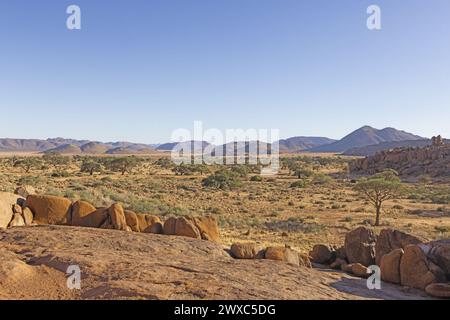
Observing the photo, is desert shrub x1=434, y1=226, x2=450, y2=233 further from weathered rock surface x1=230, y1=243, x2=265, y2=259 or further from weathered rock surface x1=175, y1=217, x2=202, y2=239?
weathered rock surface x1=175, y1=217, x2=202, y2=239

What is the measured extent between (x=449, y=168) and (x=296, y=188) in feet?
82.5

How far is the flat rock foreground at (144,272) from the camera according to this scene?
6.62m

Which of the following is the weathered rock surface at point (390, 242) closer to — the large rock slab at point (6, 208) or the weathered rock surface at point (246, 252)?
the weathered rock surface at point (246, 252)

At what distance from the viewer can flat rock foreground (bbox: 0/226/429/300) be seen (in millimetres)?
6621

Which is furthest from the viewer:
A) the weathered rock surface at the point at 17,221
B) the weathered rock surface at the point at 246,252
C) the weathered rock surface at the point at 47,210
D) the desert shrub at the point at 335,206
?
the desert shrub at the point at 335,206

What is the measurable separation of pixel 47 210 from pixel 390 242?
418 inches

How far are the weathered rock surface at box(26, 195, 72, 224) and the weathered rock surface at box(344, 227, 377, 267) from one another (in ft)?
29.3

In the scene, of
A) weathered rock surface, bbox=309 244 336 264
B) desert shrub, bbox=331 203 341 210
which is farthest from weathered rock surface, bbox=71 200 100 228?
desert shrub, bbox=331 203 341 210

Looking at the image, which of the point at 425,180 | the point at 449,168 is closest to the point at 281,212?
the point at 425,180

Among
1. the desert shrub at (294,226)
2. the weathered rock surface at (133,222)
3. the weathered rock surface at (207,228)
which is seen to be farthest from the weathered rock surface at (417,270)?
the desert shrub at (294,226)

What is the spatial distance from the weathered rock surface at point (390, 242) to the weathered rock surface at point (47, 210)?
9.63 metres

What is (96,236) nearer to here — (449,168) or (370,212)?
(370,212)
